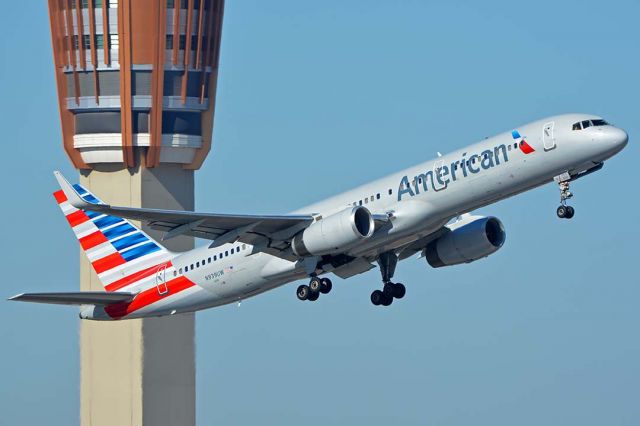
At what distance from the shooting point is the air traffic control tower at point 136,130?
111 metres

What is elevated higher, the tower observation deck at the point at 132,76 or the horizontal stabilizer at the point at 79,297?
the tower observation deck at the point at 132,76

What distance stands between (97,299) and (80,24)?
41.1 meters

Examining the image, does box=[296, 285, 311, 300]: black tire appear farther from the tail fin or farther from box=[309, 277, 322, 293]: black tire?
the tail fin

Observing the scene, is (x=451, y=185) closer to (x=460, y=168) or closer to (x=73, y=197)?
(x=460, y=168)

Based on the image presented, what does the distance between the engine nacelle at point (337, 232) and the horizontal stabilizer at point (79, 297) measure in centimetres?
1113

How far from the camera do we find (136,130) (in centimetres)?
11181

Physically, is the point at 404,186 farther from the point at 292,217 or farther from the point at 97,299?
the point at 97,299

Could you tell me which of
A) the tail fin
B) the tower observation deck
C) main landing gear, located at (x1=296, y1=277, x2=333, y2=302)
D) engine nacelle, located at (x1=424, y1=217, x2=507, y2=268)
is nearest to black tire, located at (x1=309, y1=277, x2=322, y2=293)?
main landing gear, located at (x1=296, y1=277, x2=333, y2=302)

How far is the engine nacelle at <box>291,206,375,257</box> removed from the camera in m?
65.5

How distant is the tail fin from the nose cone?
71.3ft

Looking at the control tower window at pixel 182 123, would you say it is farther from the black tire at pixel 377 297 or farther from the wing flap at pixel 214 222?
the wing flap at pixel 214 222

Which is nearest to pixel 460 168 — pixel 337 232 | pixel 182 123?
pixel 337 232

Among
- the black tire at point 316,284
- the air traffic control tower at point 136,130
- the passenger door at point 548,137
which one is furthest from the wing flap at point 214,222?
the air traffic control tower at point 136,130

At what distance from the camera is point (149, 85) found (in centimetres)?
11169
